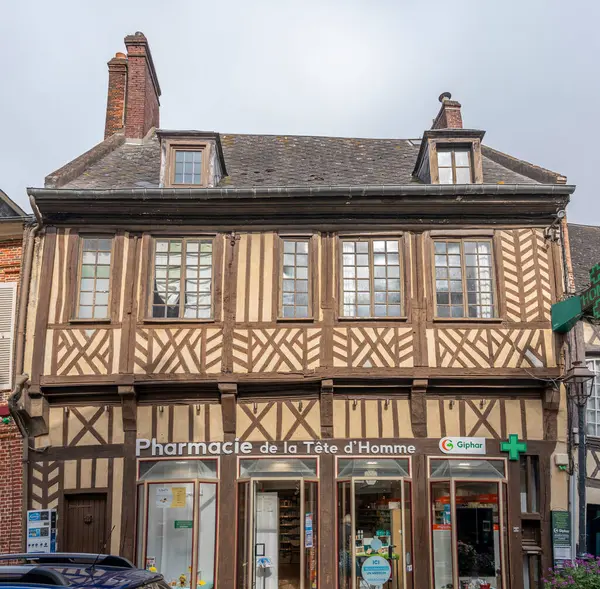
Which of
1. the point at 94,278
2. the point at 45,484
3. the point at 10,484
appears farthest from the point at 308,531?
the point at 94,278

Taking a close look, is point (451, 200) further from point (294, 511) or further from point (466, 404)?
point (294, 511)

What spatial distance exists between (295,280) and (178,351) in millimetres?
2138

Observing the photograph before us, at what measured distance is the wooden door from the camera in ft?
37.0

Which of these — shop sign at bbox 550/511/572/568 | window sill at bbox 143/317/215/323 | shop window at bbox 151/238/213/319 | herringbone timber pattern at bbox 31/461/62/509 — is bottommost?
shop sign at bbox 550/511/572/568

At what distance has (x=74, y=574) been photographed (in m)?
4.43

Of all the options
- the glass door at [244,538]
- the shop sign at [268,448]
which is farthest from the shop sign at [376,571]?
the glass door at [244,538]

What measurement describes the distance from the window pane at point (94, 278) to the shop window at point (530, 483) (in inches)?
271

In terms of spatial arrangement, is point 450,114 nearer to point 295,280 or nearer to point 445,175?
point 445,175

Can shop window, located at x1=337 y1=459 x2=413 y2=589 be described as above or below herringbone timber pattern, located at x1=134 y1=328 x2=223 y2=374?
below

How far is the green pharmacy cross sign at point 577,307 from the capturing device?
10594 mm

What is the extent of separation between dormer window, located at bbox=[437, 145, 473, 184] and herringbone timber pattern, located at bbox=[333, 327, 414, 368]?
2764 millimetres

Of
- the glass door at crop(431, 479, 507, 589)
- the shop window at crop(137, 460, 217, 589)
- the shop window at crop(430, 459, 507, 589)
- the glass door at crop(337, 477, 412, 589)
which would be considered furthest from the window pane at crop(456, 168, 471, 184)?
the shop window at crop(137, 460, 217, 589)

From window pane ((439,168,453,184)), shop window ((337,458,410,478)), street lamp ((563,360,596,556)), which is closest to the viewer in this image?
street lamp ((563,360,596,556))

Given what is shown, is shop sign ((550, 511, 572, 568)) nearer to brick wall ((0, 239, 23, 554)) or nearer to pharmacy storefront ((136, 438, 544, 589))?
pharmacy storefront ((136, 438, 544, 589))
